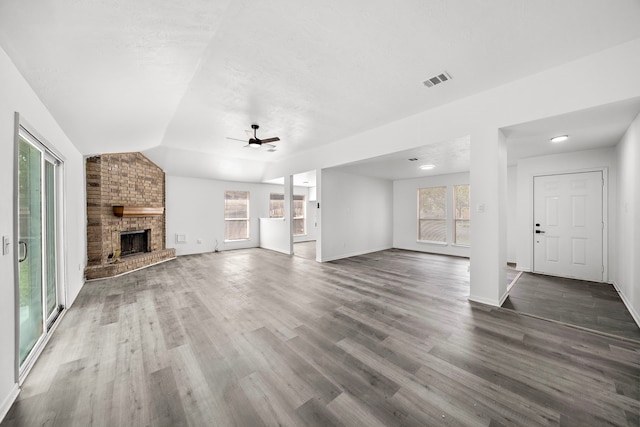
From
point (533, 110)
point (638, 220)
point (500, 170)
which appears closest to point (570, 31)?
point (533, 110)

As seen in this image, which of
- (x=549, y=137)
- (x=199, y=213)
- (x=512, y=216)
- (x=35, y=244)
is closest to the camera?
(x=35, y=244)

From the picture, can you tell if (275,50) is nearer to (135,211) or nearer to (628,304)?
(135,211)

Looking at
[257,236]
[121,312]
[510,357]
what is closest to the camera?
[510,357]

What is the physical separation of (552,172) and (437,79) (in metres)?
3.62

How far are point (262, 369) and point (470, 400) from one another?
60.1 inches

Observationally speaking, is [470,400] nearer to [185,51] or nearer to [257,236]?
[185,51]

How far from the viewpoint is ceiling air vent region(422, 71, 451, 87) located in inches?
110

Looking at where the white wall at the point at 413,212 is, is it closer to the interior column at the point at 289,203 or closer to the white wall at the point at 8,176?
the interior column at the point at 289,203

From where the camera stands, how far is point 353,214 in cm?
679

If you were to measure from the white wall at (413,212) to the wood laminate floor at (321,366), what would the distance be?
3.86m

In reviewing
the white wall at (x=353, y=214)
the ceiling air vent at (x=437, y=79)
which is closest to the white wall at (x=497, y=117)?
the ceiling air vent at (x=437, y=79)

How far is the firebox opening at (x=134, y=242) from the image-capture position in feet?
18.5

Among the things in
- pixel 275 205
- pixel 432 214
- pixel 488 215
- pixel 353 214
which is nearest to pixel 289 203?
pixel 353 214

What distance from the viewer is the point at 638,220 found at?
8.63 feet
